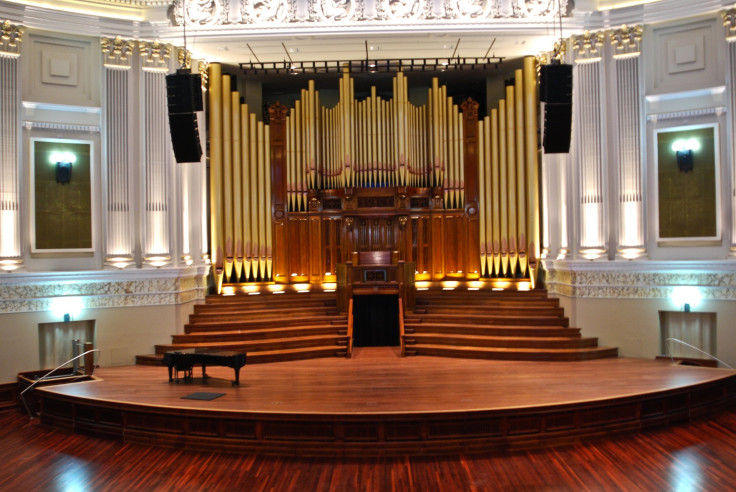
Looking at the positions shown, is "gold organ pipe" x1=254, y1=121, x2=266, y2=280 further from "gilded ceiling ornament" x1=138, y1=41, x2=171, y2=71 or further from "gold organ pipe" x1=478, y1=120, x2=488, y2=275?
"gold organ pipe" x1=478, y1=120, x2=488, y2=275

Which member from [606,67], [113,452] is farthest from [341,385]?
[606,67]

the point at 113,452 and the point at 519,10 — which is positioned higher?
the point at 519,10

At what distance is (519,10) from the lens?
33.4ft

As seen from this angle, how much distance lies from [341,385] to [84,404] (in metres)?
2.90

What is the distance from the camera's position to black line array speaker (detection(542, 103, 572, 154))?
827cm

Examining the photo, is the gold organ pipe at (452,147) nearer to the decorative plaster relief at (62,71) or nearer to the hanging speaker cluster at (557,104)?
the hanging speaker cluster at (557,104)

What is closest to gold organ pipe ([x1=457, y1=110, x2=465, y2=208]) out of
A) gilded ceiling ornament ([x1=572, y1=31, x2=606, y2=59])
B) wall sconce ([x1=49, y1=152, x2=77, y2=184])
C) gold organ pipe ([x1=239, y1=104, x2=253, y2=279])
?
gilded ceiling ornament ([x1=572, y1=31, x2=606, y2=59])

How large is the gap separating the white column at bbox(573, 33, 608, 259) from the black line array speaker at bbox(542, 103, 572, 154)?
1.40m

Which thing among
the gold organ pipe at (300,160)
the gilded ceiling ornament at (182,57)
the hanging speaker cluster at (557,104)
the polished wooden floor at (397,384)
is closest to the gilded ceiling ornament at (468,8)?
the hanging speaker cluster at (557,104)

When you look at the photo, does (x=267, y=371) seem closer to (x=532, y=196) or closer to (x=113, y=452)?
(x=113, y=452)

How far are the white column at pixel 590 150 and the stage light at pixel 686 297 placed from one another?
1.19m

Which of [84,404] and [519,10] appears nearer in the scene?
[84,404]

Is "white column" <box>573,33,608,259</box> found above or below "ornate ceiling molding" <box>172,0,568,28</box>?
below

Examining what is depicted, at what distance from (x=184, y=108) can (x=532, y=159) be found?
638 centimetres
